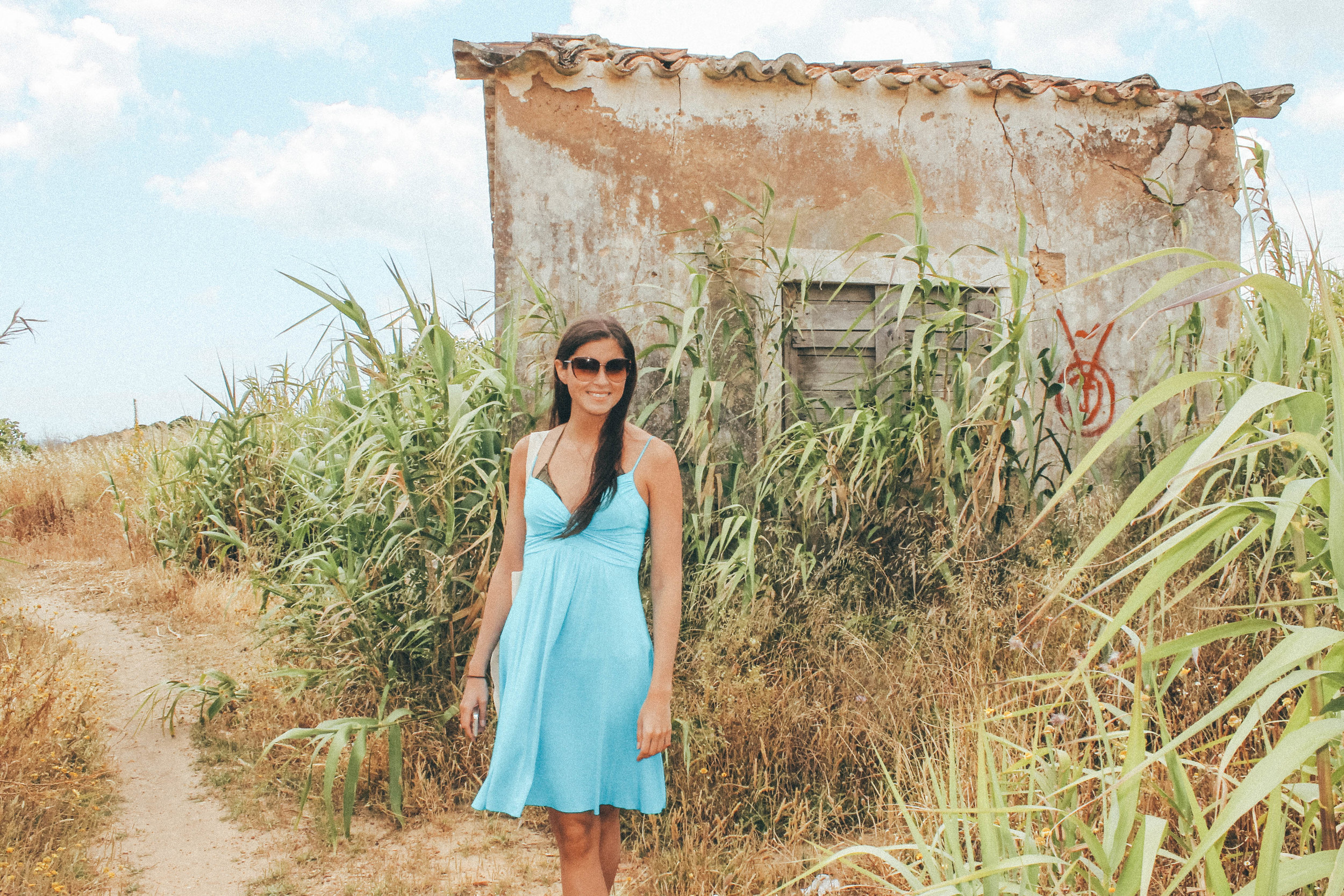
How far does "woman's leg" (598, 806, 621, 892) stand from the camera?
210 cm

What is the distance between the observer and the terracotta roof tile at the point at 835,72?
4312 mm

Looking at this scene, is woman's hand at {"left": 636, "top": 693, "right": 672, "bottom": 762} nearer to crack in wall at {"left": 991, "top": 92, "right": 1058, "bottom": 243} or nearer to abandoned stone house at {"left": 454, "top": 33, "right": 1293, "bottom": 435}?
abandoned stone house at {"left": 454, "top": 33, "right": 1293, "bottom": 435}

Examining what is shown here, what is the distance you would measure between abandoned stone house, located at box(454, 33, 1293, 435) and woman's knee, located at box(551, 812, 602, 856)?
2740 mm

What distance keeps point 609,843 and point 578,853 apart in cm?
13

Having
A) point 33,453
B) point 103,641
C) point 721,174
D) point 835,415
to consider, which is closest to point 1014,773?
point 835,415

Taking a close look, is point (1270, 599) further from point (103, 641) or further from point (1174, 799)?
point (103, 641)

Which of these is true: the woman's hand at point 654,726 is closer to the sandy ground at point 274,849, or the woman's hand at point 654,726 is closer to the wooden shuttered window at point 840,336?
the sandy ground at point 274,849

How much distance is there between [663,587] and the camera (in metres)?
2.08

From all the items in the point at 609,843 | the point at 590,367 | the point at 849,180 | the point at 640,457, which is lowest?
the point at 609,843

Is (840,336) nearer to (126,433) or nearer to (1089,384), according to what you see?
(1089,384)

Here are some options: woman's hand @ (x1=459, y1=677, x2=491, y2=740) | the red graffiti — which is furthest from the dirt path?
the red graffiti

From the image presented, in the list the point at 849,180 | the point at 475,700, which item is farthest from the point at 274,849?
the point at 849,180

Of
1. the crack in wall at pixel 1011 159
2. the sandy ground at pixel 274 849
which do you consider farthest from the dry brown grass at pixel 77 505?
the crack in wall at pixel 1011 159

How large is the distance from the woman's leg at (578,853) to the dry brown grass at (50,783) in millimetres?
1730
